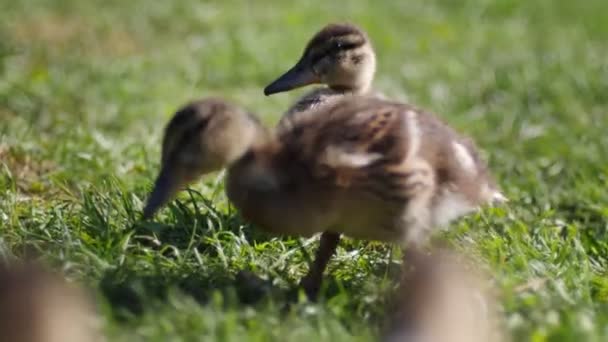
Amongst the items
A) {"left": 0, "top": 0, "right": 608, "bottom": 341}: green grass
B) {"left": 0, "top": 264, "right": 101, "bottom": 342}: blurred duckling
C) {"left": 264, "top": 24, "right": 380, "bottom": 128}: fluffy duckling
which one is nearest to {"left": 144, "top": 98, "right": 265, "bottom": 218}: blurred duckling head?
{"left": 0, "top": 0, "right": 608, "bottom": 341}: green grass

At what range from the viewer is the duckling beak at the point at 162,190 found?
4.80 metres

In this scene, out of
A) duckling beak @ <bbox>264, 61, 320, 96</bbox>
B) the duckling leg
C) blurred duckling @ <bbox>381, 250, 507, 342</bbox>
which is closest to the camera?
blurred duckling @ <bbox>381, 250, 507, 342</bbox>

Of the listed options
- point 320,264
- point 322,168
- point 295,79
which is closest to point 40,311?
point 322,168

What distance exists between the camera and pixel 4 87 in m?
8.28

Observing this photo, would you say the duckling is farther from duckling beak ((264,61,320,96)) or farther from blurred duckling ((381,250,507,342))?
duckling beak ((264,61,320,96))

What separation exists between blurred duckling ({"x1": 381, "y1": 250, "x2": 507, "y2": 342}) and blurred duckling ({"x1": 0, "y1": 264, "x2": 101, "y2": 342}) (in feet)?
3.65

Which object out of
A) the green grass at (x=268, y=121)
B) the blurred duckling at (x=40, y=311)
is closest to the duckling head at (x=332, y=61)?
the green grass at (x=268, y=121)

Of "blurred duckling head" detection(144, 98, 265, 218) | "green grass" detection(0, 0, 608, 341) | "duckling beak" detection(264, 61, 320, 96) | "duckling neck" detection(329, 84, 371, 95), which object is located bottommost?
"green grass" detection(0, 0, 608, 341)

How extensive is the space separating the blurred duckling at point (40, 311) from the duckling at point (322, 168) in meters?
0.93

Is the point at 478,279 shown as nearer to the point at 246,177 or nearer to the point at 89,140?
the point at 246,177

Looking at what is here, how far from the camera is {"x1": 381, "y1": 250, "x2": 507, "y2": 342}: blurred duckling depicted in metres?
3.98

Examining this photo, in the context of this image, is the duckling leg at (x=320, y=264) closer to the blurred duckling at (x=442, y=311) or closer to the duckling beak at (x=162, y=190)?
the blurred duckling at (x=442, y=311)

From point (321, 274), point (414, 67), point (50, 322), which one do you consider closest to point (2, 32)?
point (414, 67)

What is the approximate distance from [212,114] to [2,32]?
5510mm
